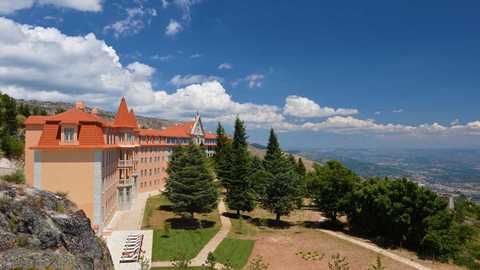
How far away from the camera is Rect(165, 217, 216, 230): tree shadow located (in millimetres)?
35584

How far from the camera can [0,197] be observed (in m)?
14.4

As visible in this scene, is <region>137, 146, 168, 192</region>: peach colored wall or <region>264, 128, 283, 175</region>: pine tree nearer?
<region>264, 128, 283, 175</region>: pine tree

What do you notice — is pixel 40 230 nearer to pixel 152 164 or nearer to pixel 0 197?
pixel 0 197

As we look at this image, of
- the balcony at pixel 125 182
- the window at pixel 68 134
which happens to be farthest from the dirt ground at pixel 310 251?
the window at pixel 68 134

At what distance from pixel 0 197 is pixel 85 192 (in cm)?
1612

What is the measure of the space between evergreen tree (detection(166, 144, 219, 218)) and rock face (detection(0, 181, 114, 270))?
17.1 metres

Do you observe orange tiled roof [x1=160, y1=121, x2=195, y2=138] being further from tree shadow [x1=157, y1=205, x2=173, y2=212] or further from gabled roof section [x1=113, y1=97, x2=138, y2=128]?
tree shadow [x1=157, y1=205, x2=173, y2=212]

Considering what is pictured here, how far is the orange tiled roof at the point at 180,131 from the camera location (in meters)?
68.8

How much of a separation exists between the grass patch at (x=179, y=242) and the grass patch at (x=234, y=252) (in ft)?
6.35

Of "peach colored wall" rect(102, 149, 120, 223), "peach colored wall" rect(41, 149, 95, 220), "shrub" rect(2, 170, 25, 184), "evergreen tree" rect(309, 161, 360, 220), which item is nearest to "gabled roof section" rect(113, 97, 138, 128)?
"peach colored wall" rect(102, 149, 120, 223)

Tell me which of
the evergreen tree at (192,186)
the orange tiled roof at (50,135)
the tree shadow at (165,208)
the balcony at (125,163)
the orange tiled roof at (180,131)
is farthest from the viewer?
the orange tiled roof at (180,131)

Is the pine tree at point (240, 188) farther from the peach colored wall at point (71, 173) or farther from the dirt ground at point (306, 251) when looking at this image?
the peach colored wall at point (71, 173)

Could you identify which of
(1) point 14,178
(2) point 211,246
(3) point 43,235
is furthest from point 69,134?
(3) point 43,235

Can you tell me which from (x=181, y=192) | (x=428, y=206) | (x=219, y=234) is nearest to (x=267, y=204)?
(x=219, y=234)
